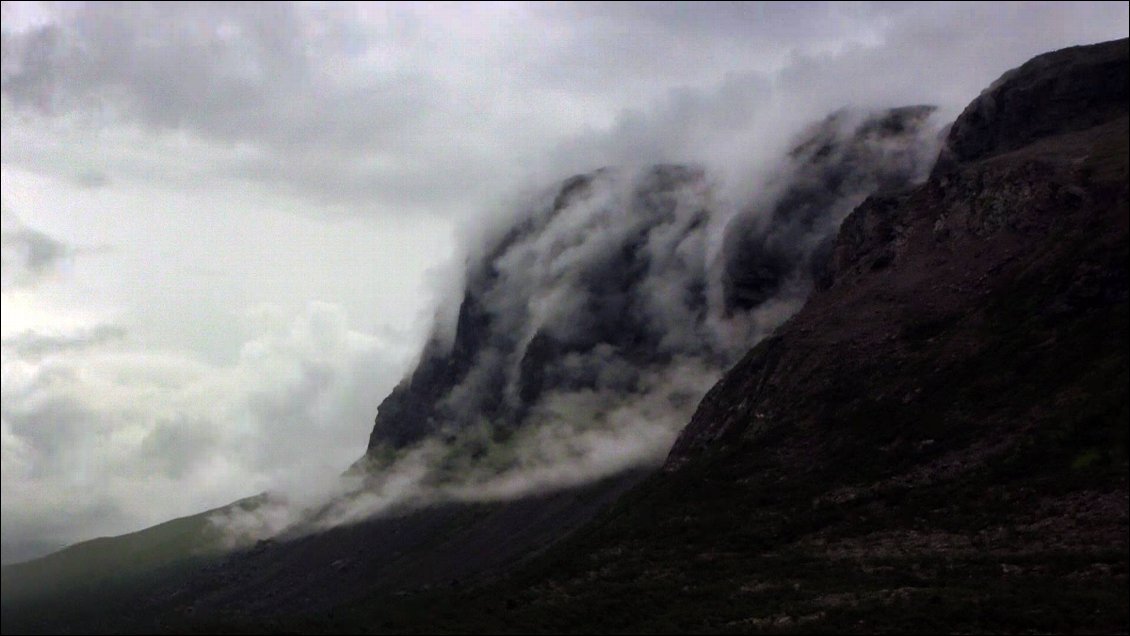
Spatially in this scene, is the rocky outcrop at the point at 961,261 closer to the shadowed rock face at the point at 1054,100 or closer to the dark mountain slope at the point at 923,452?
the shadowed rock face at the point at 1054,100

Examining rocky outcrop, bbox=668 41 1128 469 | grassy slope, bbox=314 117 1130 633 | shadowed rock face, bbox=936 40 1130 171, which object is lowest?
grassy slope, bbox=314 117 1130 633

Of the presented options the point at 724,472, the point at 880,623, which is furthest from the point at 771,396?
the point at 880,623

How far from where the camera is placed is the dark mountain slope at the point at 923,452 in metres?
94.4

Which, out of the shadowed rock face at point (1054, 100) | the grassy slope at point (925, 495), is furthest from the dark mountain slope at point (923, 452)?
the shadowed rock face at point (1054, 100)

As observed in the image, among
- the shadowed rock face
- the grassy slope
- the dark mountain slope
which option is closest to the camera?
the grassy slope

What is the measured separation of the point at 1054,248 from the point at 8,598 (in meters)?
126

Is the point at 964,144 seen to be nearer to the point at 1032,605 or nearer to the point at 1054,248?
the point at 1054,248

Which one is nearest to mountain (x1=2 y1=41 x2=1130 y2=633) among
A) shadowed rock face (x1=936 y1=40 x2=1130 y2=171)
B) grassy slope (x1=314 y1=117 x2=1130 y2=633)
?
grassy slope (x1=314 y1=117 x2=1130 y2=633)

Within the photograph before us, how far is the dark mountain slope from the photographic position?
310 ft

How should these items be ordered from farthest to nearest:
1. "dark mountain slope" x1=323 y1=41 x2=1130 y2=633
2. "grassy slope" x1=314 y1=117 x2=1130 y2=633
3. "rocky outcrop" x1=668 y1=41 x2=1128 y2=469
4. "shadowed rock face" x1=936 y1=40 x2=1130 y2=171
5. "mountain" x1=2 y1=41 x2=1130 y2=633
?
"shadowed rock face" x1=936 y1=40 x2=1130 y2=171 < "rocky outcrop" x1=668 y1=41 x2=1128 y2=469 < "dark mountain slope" x1=323 y1=41 x2=1130 y2=633 < "mountain" x1=2 y1=41 x2=1130 y2=633 < "grassy slope" x1=314 y1=117 x2=1130 y2=633

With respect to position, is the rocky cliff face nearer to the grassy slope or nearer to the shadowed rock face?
the grassy slope

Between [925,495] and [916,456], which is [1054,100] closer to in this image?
[916,456]

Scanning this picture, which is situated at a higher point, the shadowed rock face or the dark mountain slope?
the shadowed rock face

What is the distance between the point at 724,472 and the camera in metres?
152
